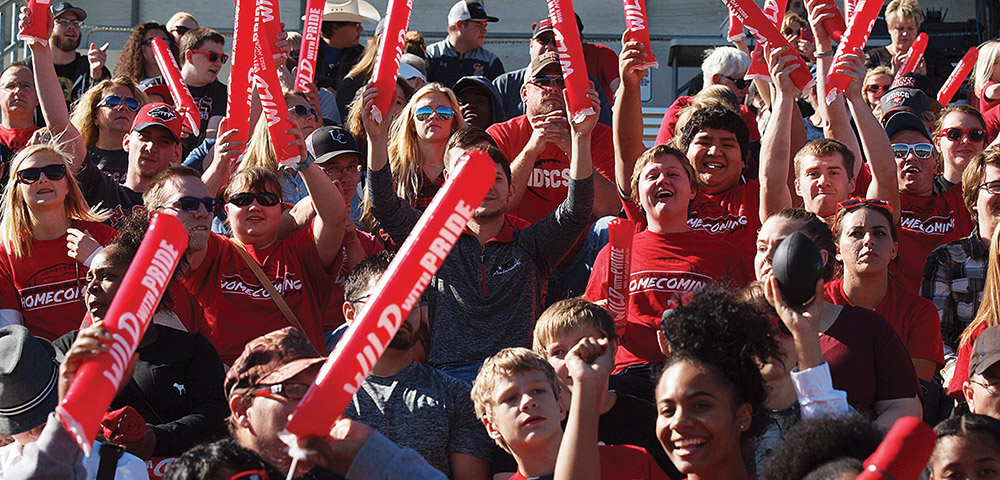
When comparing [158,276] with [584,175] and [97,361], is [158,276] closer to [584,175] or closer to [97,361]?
[97,361]

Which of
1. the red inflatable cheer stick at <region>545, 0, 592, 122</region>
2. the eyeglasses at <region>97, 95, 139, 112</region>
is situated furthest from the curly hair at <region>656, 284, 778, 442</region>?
the eyeglasses at <region>97, 95, 139, 112</region>

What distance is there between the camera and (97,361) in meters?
2.77

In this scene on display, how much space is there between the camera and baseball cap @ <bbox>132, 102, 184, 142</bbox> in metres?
7.36

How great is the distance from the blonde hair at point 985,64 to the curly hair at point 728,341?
5.77 metres

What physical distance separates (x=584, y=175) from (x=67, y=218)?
273 centimetres

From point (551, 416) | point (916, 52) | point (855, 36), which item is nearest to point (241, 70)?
point (551, 416)

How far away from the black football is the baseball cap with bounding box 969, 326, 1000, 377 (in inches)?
53.3

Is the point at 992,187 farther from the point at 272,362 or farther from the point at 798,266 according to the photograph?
the point at 272,362

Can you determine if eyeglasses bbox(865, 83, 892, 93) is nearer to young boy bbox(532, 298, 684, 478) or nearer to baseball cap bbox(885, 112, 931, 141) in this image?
baseball cap bbox(885, 112, 931, 141)

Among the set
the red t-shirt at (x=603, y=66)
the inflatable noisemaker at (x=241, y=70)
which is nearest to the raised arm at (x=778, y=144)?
the inflatable noisemaker at (x=241, y=70)

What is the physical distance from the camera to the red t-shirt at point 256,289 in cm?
600

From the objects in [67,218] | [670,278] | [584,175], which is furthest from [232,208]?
[670,278]

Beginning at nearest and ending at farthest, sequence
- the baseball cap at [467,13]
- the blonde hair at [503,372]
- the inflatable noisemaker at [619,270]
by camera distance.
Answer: the blonde hair at [503,372], the inflatable noisemaker at [619,270], the baseball cap at [467,13]

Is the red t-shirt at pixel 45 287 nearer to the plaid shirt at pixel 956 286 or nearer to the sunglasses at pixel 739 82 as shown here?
the plaid shirt at pixel 956 286
